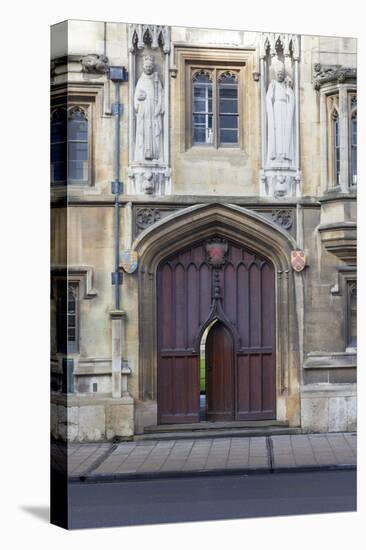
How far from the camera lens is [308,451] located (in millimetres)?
12391

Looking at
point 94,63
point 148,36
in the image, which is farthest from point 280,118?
point 94,63

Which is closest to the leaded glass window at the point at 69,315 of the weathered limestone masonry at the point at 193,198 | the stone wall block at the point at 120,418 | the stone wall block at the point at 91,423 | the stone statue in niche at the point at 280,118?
the weathered limestone masonry at the point at 193,198

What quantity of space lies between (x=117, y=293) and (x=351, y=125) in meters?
2.85

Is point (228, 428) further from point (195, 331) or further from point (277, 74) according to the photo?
point (277, 74)

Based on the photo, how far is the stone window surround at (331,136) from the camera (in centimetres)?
1252

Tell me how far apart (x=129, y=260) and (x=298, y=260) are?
1679mm

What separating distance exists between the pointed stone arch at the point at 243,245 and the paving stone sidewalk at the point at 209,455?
25 centimetres

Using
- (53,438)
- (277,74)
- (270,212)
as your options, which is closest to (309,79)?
(277,74)

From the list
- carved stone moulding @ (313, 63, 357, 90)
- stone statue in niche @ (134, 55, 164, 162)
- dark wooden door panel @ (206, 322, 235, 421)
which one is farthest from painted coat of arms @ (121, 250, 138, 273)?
carved stone moulding @ (313, 63, 357, 90)

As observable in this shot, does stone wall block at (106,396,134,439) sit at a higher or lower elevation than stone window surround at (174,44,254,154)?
lower

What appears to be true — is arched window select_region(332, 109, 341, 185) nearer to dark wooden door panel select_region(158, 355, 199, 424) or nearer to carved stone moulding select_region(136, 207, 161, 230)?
carved stone moulding select_region(136, 207, 161, 230)

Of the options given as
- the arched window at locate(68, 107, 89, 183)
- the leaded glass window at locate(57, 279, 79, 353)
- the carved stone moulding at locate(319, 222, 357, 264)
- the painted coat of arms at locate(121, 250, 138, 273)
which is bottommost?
the leaded glass window at locate(57, 279, 79, 353)

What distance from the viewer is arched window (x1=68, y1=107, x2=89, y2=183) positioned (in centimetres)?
1163

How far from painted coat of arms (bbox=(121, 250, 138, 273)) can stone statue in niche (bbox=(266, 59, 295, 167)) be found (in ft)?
→ 5.17
